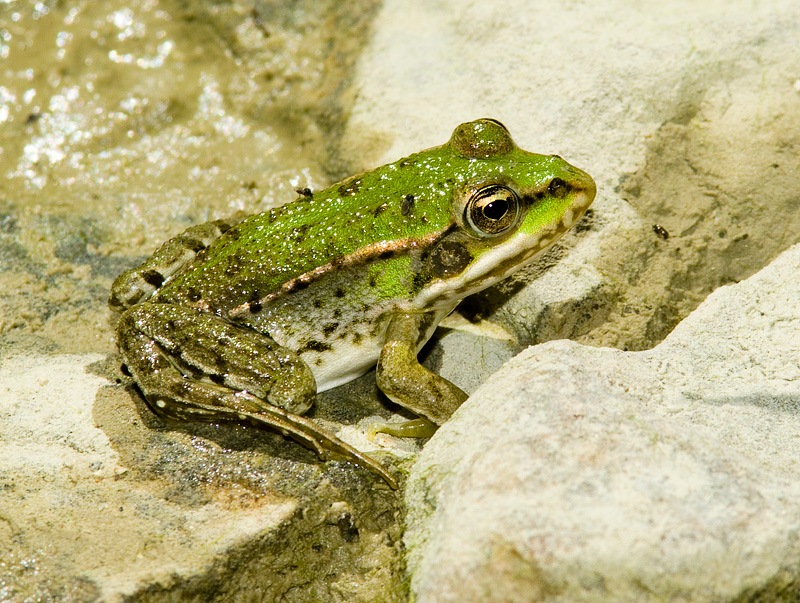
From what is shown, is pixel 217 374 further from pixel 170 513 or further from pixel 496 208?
pixel 496 208

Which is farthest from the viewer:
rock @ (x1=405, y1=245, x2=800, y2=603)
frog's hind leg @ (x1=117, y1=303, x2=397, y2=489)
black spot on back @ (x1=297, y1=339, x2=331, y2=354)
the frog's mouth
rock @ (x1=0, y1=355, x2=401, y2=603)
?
black spot on back @ (x1=297, y1=339, x2=331, y2=354)

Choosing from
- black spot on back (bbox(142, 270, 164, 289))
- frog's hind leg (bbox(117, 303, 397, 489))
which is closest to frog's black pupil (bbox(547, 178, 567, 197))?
frog's hind leg (bbox(117, 303, 397, 489))

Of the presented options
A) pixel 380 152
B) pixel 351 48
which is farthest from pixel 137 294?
pixel 351 48

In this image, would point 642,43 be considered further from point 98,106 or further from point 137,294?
point 98,106

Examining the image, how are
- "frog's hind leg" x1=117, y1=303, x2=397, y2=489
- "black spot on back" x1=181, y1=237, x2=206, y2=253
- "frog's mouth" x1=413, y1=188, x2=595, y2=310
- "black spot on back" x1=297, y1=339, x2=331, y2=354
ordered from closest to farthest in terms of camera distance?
"frog's hind leg" x1=117, y1=303, x2=397, y2=489 → "frog's mouth" x1=413, y1=188, x2=595, y2=310 → "black spot on back" x1=297, y1=339, x2=331, y2=354 → "black spot on back" x1=181, y1=237, x2=206, y2=253

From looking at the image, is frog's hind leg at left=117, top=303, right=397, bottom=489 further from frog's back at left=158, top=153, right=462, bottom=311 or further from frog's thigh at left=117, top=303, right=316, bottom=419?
frog's back at left=158, top=153, right=462, bottom=311

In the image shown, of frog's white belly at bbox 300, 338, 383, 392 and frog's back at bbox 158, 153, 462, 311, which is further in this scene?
frog's white belly at bbox 300, 338, 383, 392
